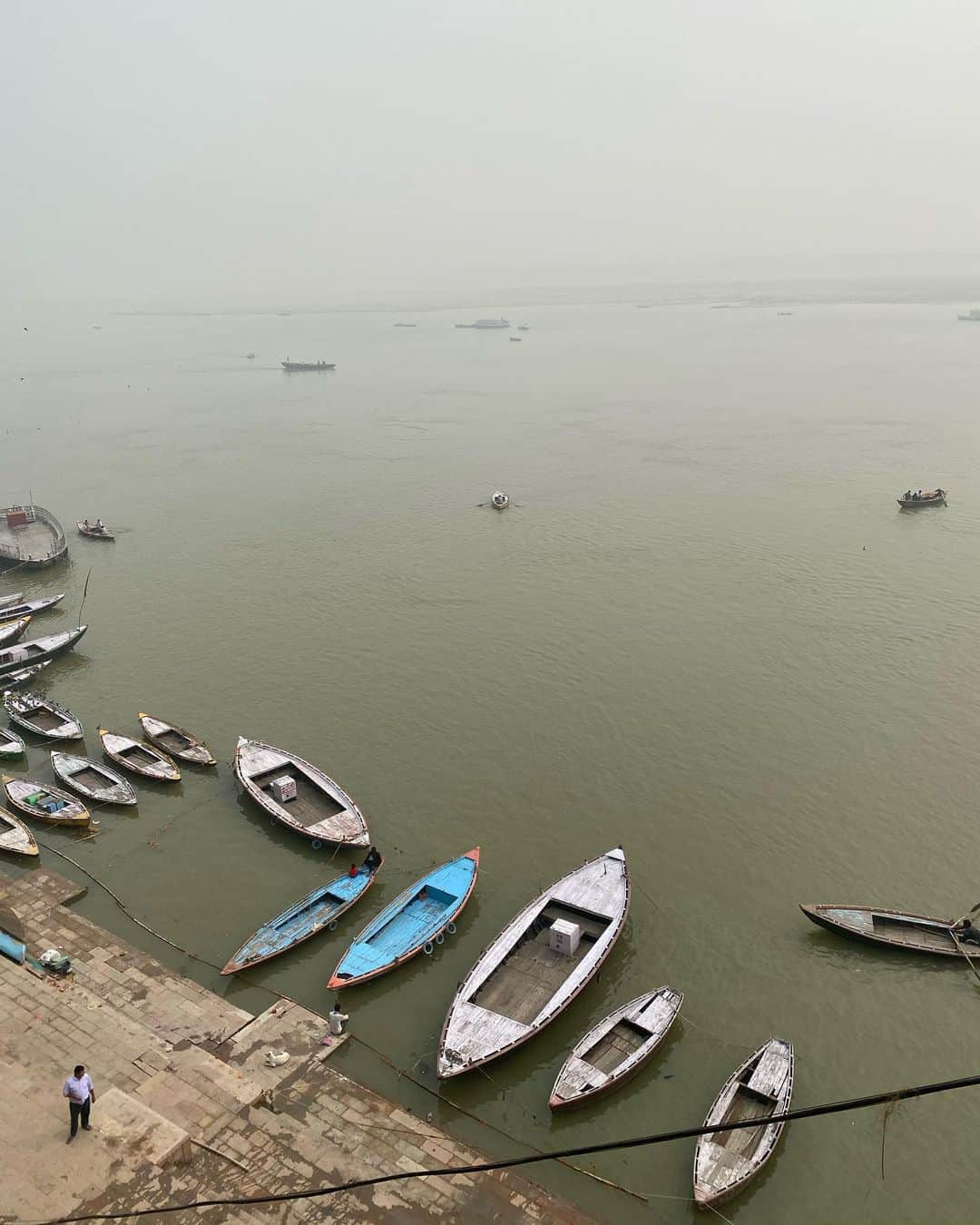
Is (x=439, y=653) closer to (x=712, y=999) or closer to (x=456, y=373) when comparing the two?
(x=712, y=999)

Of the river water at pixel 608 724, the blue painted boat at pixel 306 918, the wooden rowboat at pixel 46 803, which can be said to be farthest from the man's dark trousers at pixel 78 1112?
the wooden rowboat at pixel 46 803

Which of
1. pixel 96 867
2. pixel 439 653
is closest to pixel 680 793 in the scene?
pixel 439 653

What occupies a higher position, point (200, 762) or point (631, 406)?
point (631, 406)

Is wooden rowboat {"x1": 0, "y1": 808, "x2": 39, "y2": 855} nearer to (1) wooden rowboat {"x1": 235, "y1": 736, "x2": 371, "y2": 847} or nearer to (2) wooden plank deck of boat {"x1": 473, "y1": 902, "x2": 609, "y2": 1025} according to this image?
(1) wooden rowboat {"x1": 235, "y1": 736, "x2": 371, "y2": 847}

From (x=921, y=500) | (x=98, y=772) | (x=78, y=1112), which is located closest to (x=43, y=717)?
(x=98, y=772)

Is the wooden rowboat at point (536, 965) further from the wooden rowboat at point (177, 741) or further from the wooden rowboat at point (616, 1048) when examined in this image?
the wooden rowboat at point (177, 741)

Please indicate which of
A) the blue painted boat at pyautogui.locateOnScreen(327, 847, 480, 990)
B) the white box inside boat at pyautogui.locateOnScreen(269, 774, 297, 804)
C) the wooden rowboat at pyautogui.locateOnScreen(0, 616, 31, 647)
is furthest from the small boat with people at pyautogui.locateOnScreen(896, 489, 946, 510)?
the wooden rowboat at pyautogui.locateOnScreen(0, 616, 31, 647)
